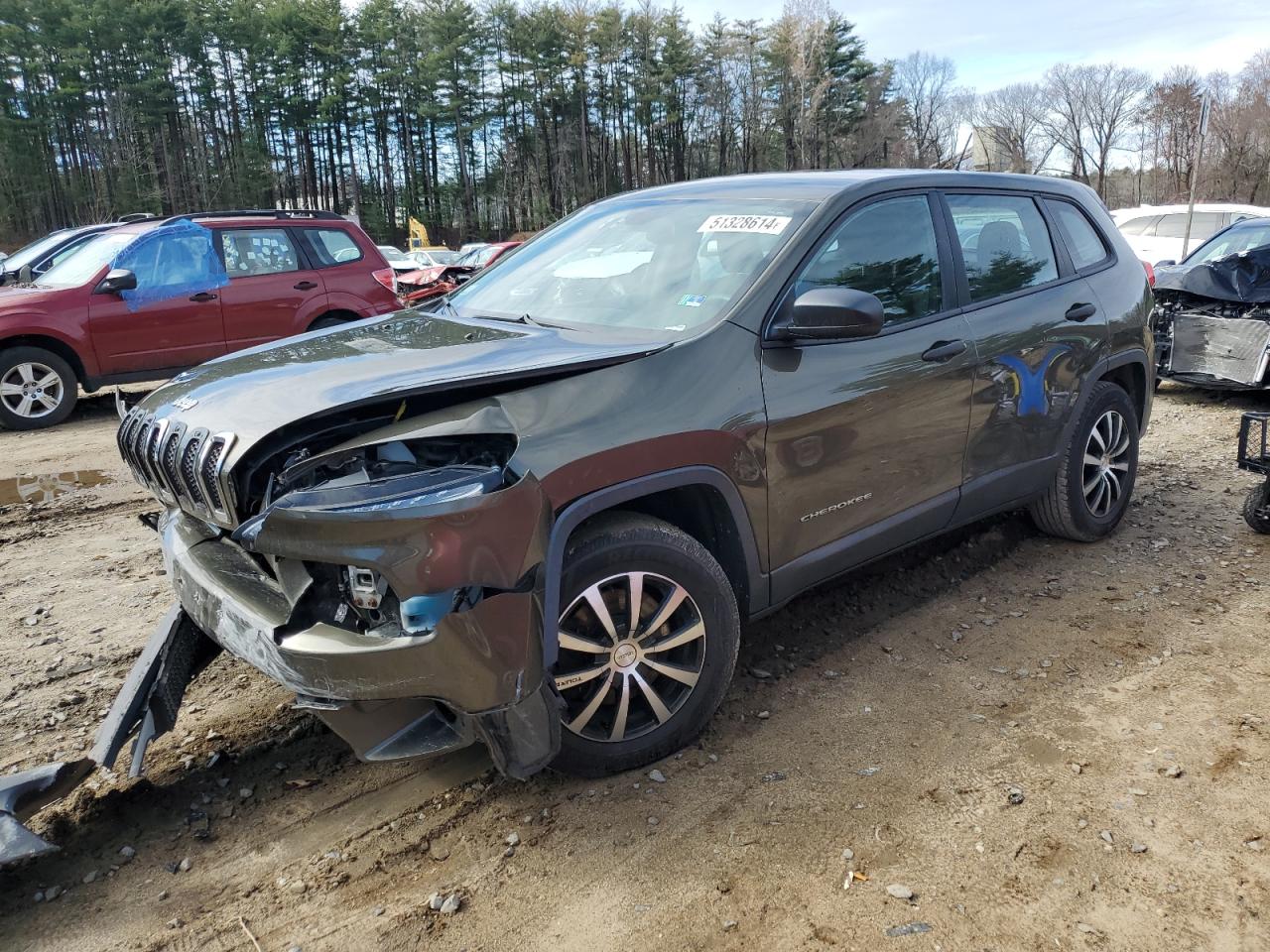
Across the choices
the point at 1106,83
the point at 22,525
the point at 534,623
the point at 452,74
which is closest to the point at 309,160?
the point at 452,74

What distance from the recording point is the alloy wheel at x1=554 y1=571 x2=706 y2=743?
264 cm

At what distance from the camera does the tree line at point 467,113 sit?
49.1 metres

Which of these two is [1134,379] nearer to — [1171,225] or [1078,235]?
[1078,235]

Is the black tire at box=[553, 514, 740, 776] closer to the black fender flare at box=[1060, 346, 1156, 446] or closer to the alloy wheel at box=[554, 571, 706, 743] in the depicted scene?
the alloy wheel at box=[554, 571, 706, 743]

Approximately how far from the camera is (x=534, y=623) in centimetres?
239

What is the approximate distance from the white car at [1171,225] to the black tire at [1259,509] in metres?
13.5

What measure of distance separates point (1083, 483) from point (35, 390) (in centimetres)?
883

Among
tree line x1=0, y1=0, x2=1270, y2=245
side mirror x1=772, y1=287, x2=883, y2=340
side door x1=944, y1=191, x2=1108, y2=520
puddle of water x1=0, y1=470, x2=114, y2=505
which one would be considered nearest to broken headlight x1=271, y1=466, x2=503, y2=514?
side mirror x1=772, y1=287, x2=883, y2=340

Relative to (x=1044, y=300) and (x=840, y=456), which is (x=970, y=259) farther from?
(x=840, y=456)

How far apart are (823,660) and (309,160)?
209 ft

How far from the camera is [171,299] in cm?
891

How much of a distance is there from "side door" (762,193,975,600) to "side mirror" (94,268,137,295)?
771 centimetres

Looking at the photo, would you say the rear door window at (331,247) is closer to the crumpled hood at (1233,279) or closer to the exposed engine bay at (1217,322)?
the exposed engine bay at (1217,322)

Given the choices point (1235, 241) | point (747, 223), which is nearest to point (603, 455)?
point (747, 223)
